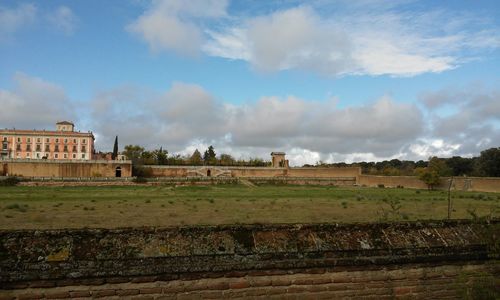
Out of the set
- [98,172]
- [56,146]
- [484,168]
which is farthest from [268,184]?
[56,146]

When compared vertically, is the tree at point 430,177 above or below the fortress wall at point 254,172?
below

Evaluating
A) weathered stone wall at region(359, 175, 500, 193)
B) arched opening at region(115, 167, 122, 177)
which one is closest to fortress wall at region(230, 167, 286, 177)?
weathered stone wall at region(359, 175, 500, 193)

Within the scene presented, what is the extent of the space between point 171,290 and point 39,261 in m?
0.83

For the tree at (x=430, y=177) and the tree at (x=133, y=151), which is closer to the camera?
the tree at (x=430, y=177)

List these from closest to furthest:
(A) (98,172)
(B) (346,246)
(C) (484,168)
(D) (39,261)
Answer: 1. (D) (39,261)
2. (B) (346,246)
3. (C) (484,168)
4. (A) (98,172)

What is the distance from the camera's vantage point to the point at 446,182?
51094mm

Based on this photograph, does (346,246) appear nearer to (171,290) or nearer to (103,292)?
(171,290)

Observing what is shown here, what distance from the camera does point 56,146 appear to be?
3573 inches

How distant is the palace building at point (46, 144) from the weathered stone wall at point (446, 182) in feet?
190

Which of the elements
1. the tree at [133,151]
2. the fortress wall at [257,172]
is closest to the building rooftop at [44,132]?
the tree at [133,151]

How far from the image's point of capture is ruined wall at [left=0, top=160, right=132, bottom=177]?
62.5 meters

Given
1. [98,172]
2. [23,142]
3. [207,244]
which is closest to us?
[207,244]

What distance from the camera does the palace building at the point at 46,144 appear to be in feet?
288

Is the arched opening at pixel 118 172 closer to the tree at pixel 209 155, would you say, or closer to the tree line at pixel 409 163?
the tree line at pixel 409 163
